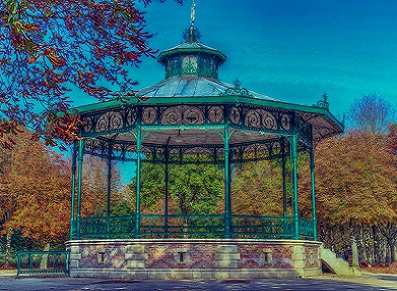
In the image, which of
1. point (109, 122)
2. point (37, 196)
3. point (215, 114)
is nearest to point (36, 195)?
point (37, 196)

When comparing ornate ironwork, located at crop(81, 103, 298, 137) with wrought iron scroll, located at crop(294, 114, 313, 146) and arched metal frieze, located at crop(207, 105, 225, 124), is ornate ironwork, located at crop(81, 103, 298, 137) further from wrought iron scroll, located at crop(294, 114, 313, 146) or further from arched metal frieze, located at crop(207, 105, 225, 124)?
wrought iron scroll, located at crop(294, 114, 313, 146)

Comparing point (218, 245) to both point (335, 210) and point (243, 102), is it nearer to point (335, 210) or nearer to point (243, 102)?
point (243, 102)

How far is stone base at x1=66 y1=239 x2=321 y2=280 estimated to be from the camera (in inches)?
747

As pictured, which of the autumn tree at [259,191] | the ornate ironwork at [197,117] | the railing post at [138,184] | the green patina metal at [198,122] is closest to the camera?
the railing post at [138,184]

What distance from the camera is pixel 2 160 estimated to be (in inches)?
1503

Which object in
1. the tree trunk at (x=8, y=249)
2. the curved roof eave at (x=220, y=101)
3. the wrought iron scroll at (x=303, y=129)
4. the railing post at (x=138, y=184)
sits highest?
the curved roof eave at (x=220, y=101)

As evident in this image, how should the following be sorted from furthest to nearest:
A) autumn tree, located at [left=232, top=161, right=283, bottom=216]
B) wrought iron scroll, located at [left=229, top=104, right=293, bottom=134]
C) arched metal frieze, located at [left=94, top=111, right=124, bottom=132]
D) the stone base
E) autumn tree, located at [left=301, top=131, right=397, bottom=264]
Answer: autumn tree, located at [left=232, top=161, right=283, bottom=216] → autumn tree, located at [left=301, top=131, right=397, bottom=264] → arched metal frieze, located at [left=94, top=111, right=124, bottom=132] → wrought iron scroll, located at [left=229, top=104, right=293, bottom=134] → the stone base

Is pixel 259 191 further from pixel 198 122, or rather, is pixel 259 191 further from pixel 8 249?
pixel 8 249

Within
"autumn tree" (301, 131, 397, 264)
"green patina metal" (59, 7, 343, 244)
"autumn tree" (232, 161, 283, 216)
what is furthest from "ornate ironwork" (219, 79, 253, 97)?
"autumn tree" (232, 161, 283, 216)

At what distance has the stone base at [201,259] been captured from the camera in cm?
1897

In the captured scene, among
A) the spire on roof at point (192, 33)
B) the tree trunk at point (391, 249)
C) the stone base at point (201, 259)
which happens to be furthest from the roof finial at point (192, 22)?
the tree trunk at point (391, 249)

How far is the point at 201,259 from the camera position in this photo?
62.5 feet

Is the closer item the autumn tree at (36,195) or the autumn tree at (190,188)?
the autumn tree at (36,195)

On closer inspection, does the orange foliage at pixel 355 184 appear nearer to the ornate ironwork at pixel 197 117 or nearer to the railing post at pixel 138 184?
the ornate ironwork at pixel 197 117
